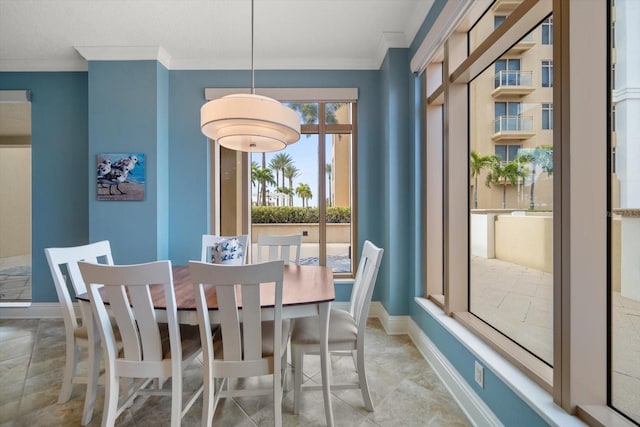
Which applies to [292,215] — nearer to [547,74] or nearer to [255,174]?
[255,174]

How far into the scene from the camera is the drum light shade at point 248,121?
1754 mm

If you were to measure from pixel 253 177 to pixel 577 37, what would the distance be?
10.4 feet

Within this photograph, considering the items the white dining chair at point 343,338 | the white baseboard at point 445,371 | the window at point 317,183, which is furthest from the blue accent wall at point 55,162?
the white baseboard at point 445,371

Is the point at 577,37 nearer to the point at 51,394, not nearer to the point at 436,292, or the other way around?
the point at 436,292

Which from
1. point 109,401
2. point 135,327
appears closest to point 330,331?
point 135,327

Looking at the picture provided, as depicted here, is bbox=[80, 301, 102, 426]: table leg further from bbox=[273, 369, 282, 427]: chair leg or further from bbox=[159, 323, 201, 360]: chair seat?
bbox=[273, 369, 282, 427]: chair leg

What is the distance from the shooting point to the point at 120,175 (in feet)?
10.8

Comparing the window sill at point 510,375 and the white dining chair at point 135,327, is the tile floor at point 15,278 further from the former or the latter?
the window sill at point 510,375

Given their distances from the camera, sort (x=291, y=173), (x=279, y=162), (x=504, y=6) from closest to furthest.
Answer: (x=504, y=6), (x=279, y=162), (x=291, y=173)

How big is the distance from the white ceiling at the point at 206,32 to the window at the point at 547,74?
127cm

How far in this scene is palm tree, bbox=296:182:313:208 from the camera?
373 centimetres

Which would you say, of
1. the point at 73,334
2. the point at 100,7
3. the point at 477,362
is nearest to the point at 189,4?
the point at 100,7

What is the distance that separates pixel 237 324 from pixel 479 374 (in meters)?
1.35

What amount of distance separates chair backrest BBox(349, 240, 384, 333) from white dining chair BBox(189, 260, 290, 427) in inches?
23.2
